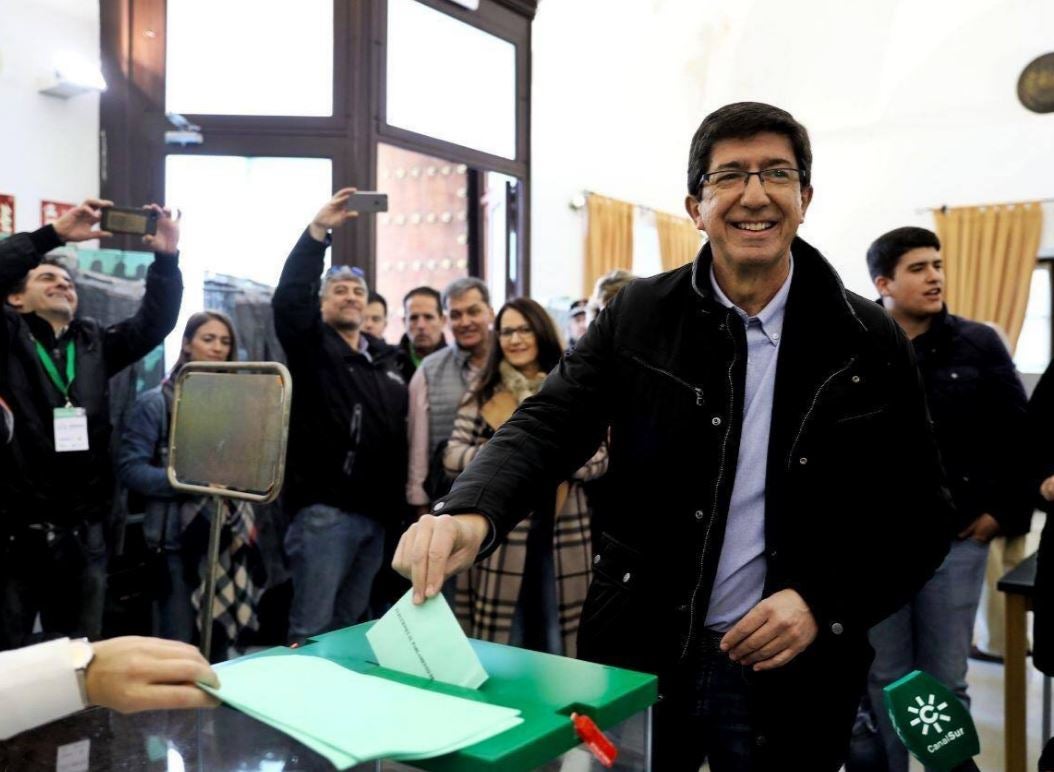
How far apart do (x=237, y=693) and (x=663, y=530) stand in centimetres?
67

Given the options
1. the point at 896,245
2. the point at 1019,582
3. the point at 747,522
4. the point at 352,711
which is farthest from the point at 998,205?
the point at 352,711

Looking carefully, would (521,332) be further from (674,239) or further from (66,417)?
(674,239)

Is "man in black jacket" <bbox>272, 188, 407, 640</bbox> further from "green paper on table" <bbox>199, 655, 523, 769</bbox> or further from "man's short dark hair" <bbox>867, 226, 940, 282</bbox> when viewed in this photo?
"green paper on table" <bbox>199, 655, 523, 769</bbox>

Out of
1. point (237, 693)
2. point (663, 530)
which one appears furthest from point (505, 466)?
point (237, 693)

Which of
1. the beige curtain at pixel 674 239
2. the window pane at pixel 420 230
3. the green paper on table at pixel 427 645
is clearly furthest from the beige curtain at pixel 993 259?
the green paper on table at pixel 427 645

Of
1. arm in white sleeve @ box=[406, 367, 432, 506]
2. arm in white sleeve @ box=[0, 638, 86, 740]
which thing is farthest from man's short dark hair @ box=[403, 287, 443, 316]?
arm in white sleeve @ box=[0, 638, 86, 740]

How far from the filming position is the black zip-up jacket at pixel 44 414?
2699 mm

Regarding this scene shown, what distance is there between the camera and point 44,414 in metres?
2.81

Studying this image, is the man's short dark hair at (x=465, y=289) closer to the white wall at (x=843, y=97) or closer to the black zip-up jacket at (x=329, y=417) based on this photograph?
the black zip-up jacket at (x=329, y=417)

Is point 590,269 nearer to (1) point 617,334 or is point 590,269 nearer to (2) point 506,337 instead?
(2) point 506,337

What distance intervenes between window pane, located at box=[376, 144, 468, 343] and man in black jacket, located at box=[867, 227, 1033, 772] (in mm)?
4436

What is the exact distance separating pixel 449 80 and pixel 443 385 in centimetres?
352

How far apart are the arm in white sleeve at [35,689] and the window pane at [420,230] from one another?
5.69m

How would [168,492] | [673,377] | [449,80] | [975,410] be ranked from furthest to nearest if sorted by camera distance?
[449,80], [168,492], [975,410], [673,377]
